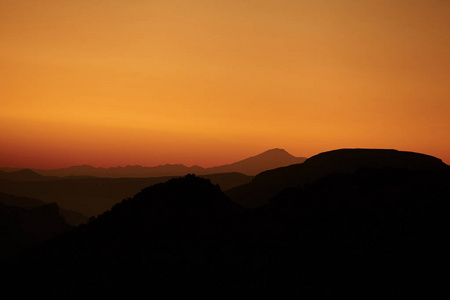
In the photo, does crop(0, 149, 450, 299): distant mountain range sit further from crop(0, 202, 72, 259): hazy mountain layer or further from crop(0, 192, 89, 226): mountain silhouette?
crop(0, 192, 89, 226): mountain silhouette

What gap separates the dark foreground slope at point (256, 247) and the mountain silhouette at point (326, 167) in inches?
1989

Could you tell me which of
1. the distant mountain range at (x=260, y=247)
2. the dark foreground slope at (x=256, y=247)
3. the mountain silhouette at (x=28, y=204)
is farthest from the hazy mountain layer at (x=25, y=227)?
the dark foreground slope at (x=256, y=247)

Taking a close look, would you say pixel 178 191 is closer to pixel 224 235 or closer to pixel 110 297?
pixel 224 235

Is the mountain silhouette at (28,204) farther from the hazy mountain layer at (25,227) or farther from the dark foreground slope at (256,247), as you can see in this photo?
the dark foreground slope at (256,247)

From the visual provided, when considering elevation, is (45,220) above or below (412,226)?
below

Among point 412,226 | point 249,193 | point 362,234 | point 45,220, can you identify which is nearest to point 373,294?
point 362,234

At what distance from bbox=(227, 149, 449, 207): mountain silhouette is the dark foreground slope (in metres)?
50.5

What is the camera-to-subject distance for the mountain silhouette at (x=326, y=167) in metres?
95.4

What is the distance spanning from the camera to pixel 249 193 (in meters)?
101

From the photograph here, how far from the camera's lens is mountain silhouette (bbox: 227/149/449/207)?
3755 inches

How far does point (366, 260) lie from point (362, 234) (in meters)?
2.93

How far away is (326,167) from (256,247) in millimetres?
71982

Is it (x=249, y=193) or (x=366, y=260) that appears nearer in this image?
(x=366, y=260)

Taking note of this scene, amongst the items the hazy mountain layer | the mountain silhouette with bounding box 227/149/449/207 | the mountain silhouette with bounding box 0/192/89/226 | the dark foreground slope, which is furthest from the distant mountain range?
the mountain silhouette with bounding box 0/192/89/226
